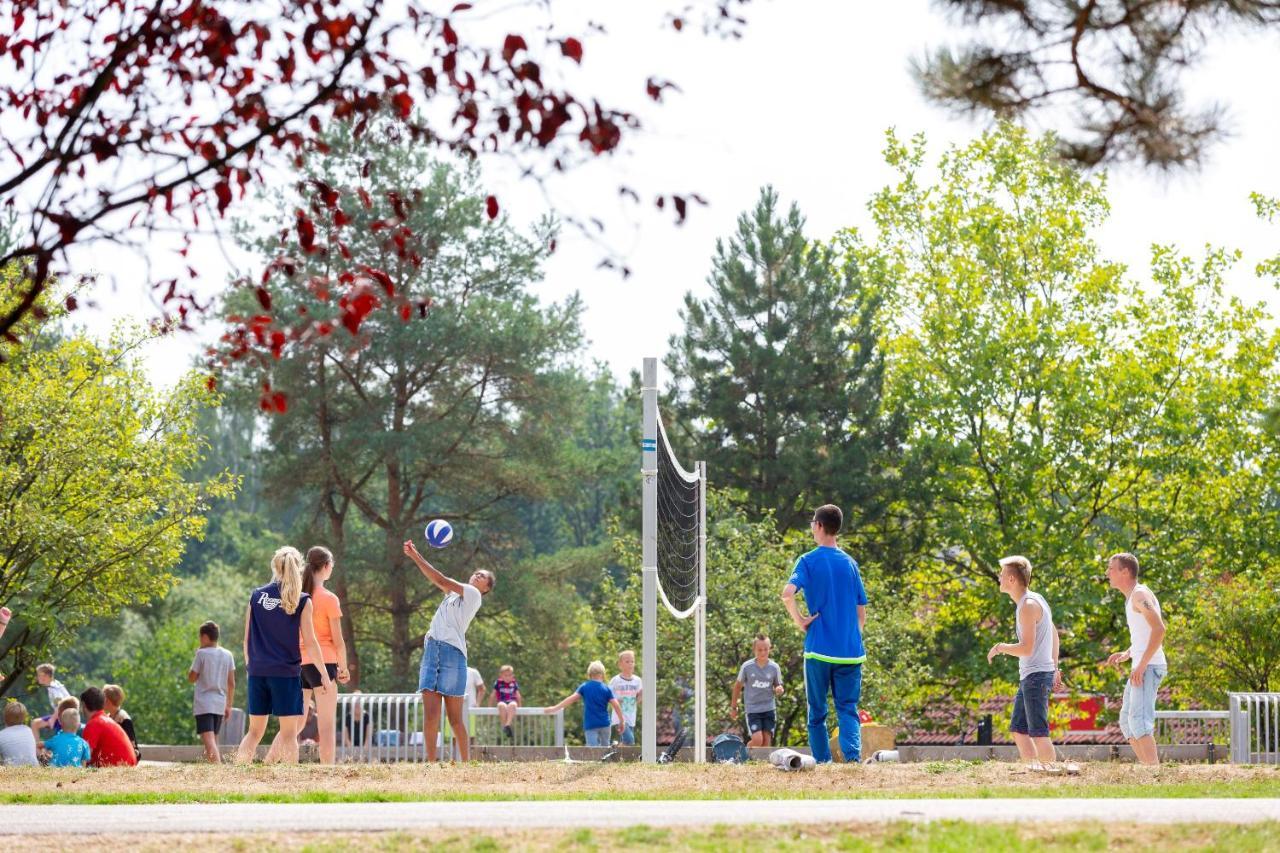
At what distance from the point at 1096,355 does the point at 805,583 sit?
89.0ft

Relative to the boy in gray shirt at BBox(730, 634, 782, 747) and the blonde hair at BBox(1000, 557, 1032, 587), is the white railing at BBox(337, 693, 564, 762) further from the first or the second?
the blonde hair at BBox(1000, 557, 1032, 587)

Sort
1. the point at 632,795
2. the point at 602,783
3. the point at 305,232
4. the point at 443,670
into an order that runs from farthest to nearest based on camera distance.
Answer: the point at 443,670, the point at 602,783, the point at 632,795, the point at 305,232

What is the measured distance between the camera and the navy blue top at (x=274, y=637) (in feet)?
42.2

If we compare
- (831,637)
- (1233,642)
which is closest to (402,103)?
(831,637)

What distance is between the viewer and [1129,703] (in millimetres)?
12320

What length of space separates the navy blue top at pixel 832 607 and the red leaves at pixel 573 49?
5472mm

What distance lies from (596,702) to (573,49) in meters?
14.0

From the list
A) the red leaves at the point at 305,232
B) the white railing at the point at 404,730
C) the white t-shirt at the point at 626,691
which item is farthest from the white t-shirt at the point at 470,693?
the red leaves at the point at 305,232

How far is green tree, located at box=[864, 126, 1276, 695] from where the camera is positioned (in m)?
36.8

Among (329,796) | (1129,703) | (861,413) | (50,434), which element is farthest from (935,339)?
(329,796)

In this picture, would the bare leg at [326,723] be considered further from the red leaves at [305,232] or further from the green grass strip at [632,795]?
the red leaves at [305,232]

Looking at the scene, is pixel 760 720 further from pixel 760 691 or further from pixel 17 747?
pixel 17 747

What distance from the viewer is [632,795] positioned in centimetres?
940

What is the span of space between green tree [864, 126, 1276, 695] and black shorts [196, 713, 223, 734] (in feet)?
75.4
